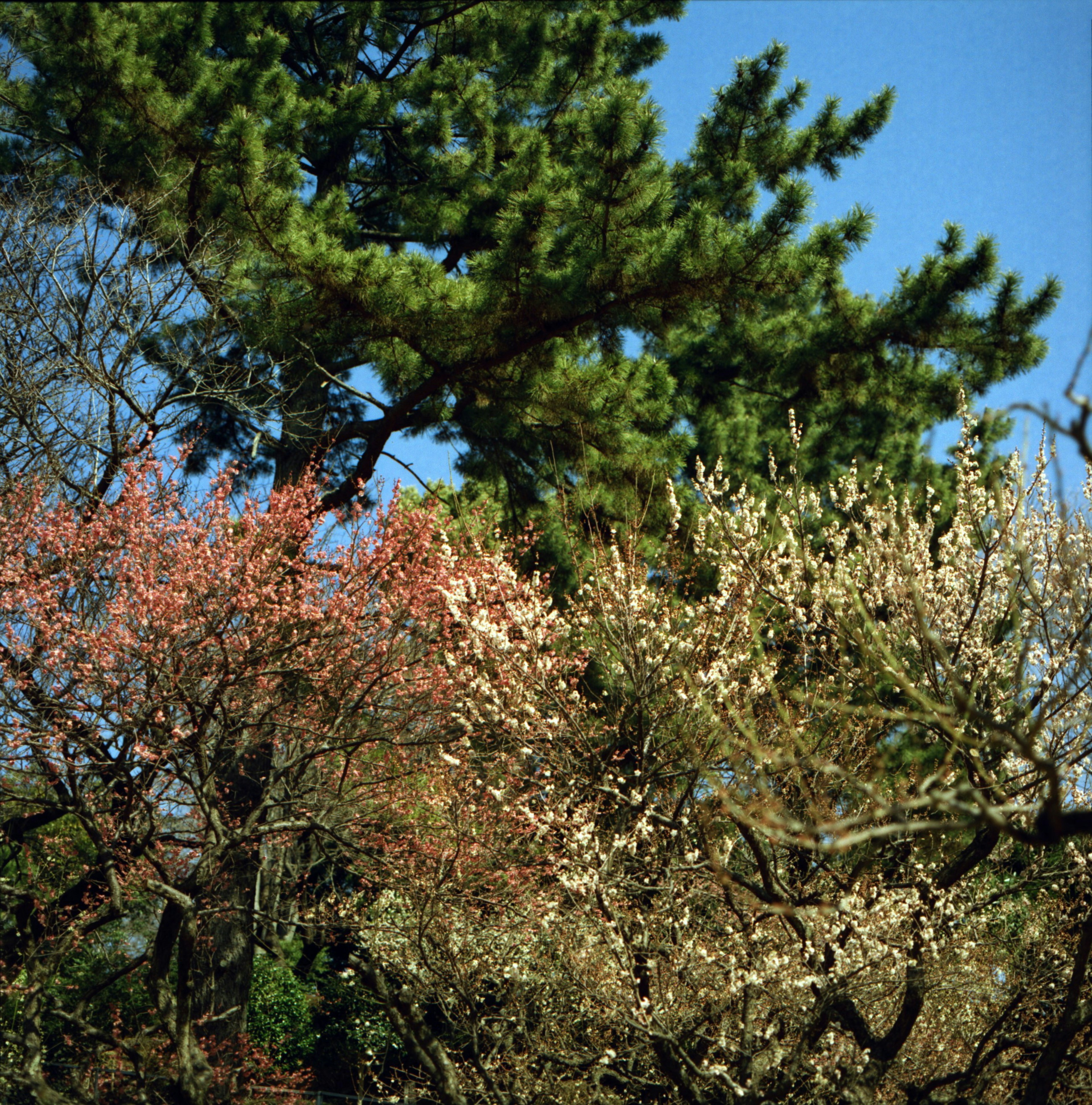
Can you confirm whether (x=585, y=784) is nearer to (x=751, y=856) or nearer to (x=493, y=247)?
(x=751, y=856)

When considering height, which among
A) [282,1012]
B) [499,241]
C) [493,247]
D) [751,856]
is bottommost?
[751,856]

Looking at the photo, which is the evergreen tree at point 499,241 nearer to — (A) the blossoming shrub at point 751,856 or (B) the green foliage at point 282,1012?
(A) the blossoming shrub at point 751,856

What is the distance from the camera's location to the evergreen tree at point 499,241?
26.9 feet

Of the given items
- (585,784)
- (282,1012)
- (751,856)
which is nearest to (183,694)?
(585,784)

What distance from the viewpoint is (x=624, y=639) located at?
621cm

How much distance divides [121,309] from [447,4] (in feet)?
23.1

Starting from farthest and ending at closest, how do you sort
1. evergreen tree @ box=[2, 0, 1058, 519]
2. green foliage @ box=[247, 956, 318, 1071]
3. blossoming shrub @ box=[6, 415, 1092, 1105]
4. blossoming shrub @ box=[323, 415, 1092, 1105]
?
1. green foliage @ box=[247, 956, 318, 1071]
2. evergreen tree @ box=[2, 0, 1058, 519]
3. blossoming shrub @ box=[6, 415, 1092, 1105]
4. blossoming shrub @ box=[323, 415, 1092, 1105]

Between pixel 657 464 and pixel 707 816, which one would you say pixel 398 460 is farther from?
pixel 707 816

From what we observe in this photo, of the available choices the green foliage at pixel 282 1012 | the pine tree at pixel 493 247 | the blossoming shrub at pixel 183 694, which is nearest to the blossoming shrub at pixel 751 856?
the blossoming shrub at pixel 183 694

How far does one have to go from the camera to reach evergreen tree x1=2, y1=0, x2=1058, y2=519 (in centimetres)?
821

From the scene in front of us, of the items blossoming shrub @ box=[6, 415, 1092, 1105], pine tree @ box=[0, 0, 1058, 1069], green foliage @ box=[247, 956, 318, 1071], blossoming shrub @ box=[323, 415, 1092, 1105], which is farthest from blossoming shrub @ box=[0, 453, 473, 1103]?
green foliage @ box=[247, 956, 318, 1071]

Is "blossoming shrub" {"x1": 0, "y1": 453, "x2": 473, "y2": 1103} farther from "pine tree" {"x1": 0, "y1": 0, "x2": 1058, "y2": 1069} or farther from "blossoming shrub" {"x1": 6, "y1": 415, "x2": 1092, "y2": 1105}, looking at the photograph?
"pine tree" {"x1": 0, "y1": 0, "x2": 1058, "y2": 1069}

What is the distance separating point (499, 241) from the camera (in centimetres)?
859

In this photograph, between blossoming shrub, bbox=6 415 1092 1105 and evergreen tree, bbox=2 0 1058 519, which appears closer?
blossoming shrub, bbox=6 415 1092 1105
